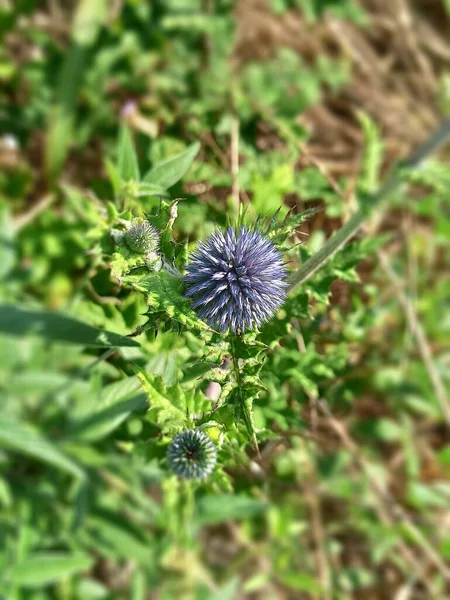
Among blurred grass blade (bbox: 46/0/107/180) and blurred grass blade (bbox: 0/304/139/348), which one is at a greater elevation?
blurred grass blade (bbox: 46/0/107/180)

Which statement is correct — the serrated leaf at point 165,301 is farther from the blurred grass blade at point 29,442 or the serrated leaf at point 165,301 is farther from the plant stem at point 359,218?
the blurred grass blade at point 29,442

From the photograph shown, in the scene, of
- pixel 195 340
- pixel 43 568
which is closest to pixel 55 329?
pixel 195 340

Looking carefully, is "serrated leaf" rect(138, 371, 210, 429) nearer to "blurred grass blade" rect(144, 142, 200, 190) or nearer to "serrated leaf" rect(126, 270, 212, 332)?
"serrated leaf" rect(126, 270, 212, 332)

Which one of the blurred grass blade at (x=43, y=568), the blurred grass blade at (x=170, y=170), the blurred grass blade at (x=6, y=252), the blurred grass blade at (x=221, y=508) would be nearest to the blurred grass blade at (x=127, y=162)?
the blurred grass blade at (x=170, y=170)

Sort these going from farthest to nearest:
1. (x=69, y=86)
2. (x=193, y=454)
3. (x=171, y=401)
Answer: (x=69, y=86), (x=193, y=454), (x=171, y=401)

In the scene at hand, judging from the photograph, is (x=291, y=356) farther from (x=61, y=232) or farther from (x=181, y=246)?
(x=61, y=232)

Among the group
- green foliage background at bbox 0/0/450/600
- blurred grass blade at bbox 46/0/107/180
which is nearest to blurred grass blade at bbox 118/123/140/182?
green foliage background at bbox 0/0/450/600

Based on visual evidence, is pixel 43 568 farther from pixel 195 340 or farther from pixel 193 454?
pixel 195 340
